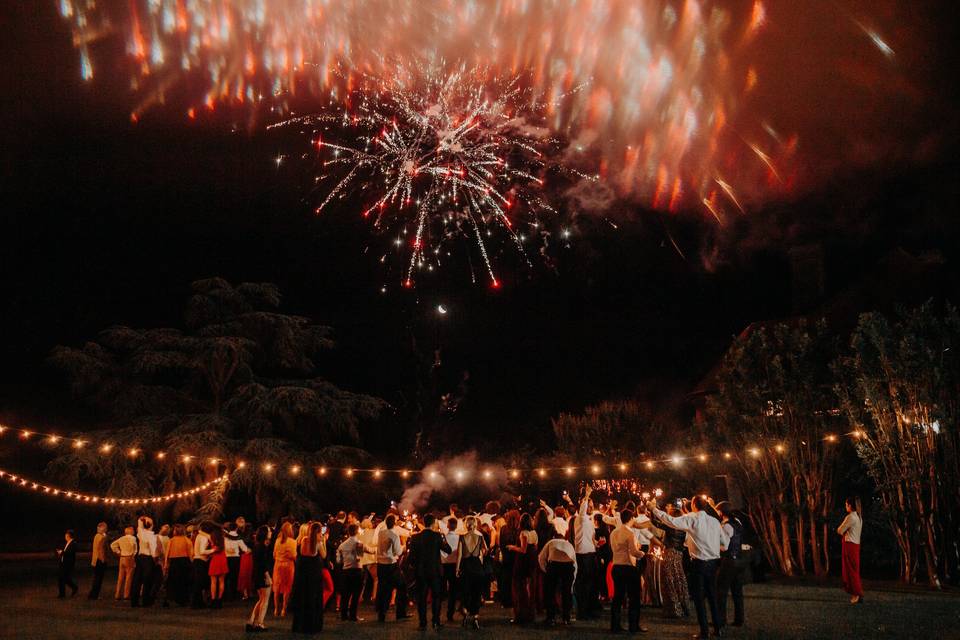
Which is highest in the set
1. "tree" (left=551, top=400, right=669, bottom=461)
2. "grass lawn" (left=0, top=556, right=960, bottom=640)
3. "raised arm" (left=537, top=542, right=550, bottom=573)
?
Result: "tree" (left=551, top=400, right=669, bottom=461)

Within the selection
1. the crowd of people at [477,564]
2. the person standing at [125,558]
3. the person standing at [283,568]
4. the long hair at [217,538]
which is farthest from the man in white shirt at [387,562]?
the person standing at [125,558]

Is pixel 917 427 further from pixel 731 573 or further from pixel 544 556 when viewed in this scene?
pixel 544 556

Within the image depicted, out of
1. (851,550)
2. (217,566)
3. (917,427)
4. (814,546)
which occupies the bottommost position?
(217,566)

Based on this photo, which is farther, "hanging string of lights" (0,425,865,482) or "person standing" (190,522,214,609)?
"hanging string of lights" (0,425,865,482)

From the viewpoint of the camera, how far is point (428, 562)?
11.0m

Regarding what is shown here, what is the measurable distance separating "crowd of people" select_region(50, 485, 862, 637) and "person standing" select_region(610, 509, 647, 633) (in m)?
0.02

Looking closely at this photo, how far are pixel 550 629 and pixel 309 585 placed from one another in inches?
125

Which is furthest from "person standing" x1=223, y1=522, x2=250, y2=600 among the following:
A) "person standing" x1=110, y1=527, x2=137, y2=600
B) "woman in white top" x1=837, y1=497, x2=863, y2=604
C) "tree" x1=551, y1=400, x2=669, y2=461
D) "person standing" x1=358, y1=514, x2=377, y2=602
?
"tree" x1=551, y1=400, x2=669, y2=461

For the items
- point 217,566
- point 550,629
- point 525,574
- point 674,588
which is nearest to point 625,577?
point 550,629

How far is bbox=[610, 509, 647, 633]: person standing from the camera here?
10023 mm

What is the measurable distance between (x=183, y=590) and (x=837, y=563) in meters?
15.2

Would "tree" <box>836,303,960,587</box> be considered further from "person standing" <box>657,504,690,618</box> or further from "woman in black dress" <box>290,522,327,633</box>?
"woman in black dress" <box>290,522,327,633</box>

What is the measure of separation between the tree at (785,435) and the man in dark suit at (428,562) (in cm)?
1053

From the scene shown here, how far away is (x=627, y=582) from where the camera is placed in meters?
10.2
